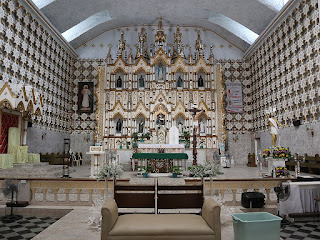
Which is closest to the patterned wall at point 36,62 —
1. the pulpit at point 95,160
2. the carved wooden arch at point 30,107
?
the carved wooden arch at point 30,107

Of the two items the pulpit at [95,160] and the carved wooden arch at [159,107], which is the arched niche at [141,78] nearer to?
the carved wooden arch at [159,107]

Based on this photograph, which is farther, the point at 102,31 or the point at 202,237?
the point at 102,31

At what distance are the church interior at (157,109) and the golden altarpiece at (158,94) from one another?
0.30 feet

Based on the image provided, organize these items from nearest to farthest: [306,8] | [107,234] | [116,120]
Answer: [107,234] < [306,8] < [116,120]

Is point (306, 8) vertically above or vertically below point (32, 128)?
above

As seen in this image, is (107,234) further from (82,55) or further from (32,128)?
(82,55)

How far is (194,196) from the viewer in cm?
495

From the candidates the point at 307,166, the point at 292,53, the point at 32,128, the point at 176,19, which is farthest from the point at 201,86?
the point at 32,128

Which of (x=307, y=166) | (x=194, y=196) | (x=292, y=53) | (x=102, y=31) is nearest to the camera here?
(x=194, y=196)

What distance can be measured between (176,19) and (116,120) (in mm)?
9375

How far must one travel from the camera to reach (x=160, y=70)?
21141mm

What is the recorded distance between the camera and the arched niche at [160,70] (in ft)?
69.0

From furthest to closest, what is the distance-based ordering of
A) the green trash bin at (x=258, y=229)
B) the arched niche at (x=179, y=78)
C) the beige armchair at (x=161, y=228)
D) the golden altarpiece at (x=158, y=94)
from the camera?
the arched niche at (x=179, y=78)
the golden altarpiece at (x=158, y=94)
the green trash bin at (x=258, y=229)
the beige armchair at (x=161, y=228)

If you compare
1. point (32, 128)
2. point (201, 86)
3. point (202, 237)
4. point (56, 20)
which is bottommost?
point (202, 237)
